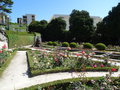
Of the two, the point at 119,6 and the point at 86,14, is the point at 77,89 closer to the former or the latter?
the point at 119,6

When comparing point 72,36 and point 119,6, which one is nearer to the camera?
point 119,6

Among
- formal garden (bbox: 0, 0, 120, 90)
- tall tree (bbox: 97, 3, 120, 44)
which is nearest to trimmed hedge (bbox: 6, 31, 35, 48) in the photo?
formal garden (bbox: 0, 0, 120, 90)

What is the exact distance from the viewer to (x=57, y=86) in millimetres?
3986

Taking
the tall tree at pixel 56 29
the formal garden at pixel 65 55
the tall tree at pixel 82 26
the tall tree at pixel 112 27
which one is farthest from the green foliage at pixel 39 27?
the tall tree at pixel 112 27

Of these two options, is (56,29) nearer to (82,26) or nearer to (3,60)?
(82,26)

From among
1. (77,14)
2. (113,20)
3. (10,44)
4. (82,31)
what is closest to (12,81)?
(10,44)

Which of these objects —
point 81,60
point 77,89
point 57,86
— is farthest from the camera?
point 81,60

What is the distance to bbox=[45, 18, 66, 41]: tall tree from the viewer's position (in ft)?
105

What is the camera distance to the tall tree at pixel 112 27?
2161cm

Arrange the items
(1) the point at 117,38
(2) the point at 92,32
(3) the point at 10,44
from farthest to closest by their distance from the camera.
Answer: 1. (2) the point at 92,32
2. (1) the point at 117,38
3. (3) the point at 10,44

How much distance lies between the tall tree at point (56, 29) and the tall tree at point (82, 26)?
12.5 ft

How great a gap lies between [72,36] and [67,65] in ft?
76.9

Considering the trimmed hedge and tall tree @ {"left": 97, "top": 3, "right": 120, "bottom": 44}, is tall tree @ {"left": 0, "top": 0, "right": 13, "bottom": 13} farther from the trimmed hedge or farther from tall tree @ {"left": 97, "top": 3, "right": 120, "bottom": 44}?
tall tree @ {"left": 97, "top": 3, "right": 120, "bottom": 44}

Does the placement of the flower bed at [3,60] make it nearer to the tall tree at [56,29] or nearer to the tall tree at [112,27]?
the tall tree at [112,27]
